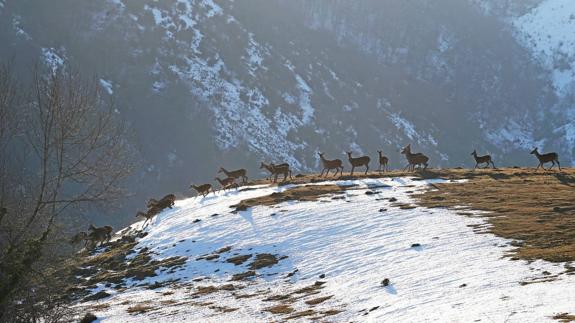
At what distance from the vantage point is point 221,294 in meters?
Result: 30.0

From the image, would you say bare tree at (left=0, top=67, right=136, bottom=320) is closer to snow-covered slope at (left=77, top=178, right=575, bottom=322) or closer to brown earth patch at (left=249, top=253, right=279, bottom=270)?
snow-covered slope at (left=77, top=178, right=575, bottom=322)

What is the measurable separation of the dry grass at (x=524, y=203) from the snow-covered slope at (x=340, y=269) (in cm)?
126

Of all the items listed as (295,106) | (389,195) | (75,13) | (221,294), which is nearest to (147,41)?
(75,13)

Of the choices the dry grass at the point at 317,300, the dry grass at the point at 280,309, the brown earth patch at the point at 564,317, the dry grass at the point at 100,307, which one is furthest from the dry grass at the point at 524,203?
the dry grass at the point at 100,307

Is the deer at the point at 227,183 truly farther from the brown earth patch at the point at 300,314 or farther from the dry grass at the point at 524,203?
the brown earth patch at the point at 300,314

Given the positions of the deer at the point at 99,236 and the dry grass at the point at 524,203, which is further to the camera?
the deer at the point at 99,236

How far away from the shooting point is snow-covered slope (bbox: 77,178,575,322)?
21078mm

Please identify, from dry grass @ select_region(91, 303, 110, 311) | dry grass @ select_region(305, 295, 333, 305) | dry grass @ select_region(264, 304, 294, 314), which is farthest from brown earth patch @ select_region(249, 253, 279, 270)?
dry grass @ select_region(305, 295, 333, 305)

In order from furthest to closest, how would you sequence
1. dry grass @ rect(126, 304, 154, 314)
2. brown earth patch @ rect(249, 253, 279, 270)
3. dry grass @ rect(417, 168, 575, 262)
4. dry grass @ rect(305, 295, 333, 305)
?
brown earth patch @ rect(249, 253, 279, 270), dry grass @ rect(126, 304, 154, 314), dry grass @ rect(417, 168, 575, 262), dry grass @ rect(305, 295, 333, 305)

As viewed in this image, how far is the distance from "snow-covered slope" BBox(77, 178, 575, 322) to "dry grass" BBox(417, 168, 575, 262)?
4.14 ft

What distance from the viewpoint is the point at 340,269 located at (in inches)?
1190

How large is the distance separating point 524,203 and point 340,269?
14.8 m

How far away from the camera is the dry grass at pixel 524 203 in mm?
27203

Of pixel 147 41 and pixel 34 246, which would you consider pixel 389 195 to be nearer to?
pixel 34 246
